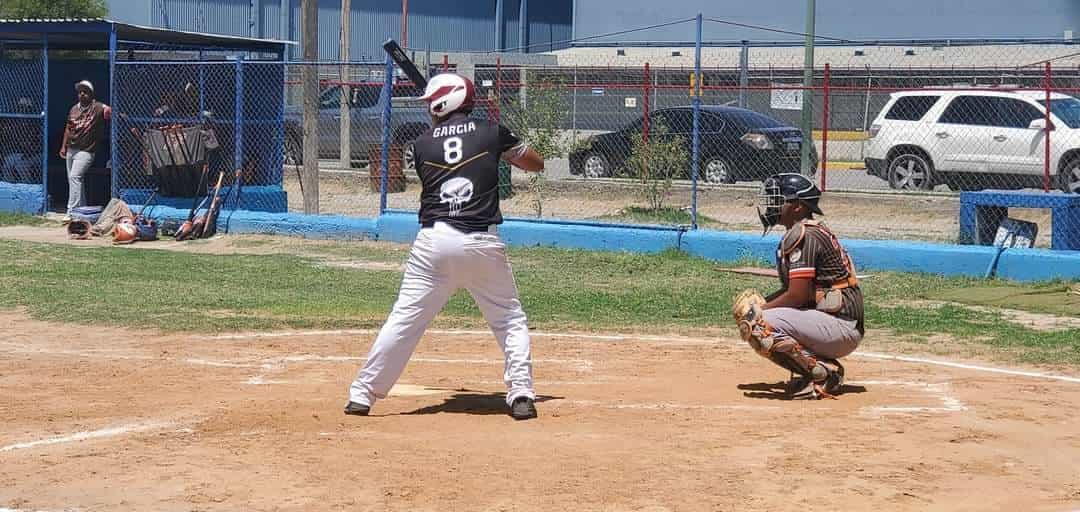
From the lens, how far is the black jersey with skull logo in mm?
7465

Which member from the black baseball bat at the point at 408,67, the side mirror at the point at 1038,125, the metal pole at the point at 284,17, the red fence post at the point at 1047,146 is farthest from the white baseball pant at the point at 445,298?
the metal pole at the point at 284,17

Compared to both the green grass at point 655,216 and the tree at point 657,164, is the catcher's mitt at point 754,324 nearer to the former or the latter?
the green grass at point 655,216

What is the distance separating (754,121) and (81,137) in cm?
1035

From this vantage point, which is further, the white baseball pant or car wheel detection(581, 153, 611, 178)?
car wheel detection(581, 153, 611, 178)

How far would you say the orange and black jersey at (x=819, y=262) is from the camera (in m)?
8.07

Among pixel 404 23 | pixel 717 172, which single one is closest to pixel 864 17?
pixel 404 23

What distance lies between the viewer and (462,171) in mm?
7512

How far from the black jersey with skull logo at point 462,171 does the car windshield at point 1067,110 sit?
14.2 meters

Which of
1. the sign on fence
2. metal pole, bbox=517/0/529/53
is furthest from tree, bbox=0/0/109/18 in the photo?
metal pole, bbox=517/0/529/53

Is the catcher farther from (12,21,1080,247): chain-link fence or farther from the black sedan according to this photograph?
the black sedan

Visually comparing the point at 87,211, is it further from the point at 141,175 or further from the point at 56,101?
the point at 56,101

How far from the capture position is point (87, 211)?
734 inches

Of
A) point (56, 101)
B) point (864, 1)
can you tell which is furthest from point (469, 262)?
point (864, 1)

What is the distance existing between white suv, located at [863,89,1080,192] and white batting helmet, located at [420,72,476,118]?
44.5 feet
